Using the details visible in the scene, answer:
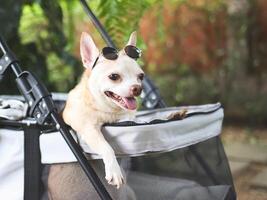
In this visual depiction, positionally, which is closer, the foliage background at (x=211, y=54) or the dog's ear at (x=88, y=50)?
the dog's ear at (x=88, y=50)

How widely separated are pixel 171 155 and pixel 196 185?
14cm

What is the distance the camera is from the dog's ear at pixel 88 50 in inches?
48.4

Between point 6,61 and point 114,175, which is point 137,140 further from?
point 6,61

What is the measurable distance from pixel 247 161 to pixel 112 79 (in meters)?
1.79

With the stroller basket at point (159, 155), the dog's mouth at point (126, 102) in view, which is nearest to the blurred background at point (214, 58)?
the stroller basket at point (159, 155)

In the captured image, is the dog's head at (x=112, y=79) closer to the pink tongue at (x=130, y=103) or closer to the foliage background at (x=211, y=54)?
the pink tongue at (x=130, y=103)

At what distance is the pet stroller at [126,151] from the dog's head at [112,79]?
6cm

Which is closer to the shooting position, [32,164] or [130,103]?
[130,103]

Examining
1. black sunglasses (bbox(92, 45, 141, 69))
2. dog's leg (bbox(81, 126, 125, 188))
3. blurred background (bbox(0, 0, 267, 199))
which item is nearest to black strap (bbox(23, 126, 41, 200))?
dog's leg (bbox(81, 126, 125, 188))

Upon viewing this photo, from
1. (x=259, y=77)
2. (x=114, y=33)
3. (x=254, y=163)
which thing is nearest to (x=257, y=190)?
(x=254, y=163)

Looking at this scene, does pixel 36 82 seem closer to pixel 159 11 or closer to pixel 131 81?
pixel 131 81

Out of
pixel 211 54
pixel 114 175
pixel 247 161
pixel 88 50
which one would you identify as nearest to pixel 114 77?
pixel 88 50

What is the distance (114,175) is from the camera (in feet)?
3.65

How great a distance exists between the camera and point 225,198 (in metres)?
1.44
